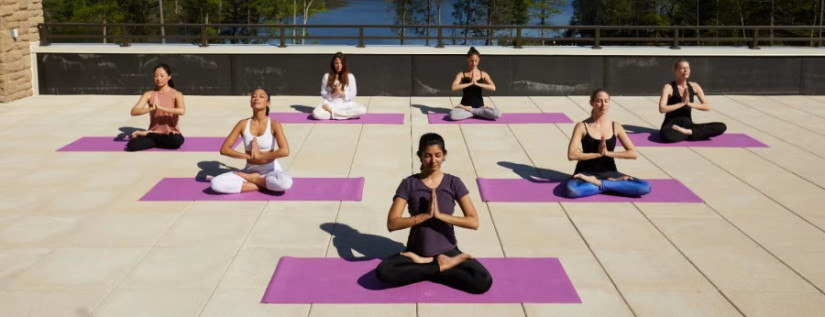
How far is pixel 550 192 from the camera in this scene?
9992 millimetres

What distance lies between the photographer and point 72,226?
28.1 ft

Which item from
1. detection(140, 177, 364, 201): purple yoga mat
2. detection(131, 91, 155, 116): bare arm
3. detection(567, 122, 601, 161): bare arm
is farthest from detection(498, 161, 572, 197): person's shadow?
detection(131, 91, 155, 116): bare arm

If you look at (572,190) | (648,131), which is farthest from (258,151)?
(648,131)

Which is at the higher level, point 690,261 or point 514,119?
point 514,119

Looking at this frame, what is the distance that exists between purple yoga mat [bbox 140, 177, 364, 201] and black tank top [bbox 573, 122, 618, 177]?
8.55 feet

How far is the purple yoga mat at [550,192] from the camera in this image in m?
9.65

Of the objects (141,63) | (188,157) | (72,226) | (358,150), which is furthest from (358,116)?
(72,226)

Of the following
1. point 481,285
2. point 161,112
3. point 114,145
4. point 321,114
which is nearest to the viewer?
point 481,285

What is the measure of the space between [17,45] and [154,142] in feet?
23.9

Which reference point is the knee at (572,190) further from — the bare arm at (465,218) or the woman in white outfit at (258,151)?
the bare arm at (465,218)

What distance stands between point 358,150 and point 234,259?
5223 mm

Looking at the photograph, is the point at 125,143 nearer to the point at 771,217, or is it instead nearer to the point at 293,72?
the point at 293,72

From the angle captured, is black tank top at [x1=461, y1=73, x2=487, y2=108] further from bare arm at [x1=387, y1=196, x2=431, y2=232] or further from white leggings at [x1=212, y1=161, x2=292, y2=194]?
bare arm at [x1=387, y1=196, x2=431, y2=232]

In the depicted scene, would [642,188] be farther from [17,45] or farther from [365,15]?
[365,15]
